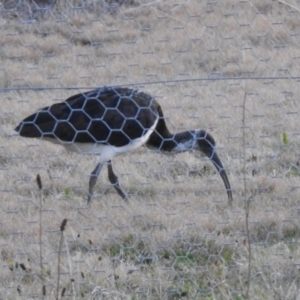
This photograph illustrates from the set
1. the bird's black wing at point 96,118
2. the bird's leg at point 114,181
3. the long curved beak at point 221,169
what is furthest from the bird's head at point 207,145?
the bird's leg at point 114,181

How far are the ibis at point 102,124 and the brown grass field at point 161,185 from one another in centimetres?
11

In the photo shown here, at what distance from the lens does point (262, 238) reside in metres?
3.80

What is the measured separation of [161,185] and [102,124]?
0.40 metres

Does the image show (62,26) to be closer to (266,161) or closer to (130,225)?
(266,161)

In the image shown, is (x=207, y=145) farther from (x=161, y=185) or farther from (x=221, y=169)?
(x=161, y=185)

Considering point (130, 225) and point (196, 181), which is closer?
point (130, 225)

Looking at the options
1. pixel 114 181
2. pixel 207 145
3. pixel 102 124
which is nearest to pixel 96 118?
pixel 102 124

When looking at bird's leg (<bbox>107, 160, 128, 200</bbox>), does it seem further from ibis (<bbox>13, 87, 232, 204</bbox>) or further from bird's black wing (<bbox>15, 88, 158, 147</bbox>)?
bird's black wing (<bbox>15, 88, 158, 147</bbox>)

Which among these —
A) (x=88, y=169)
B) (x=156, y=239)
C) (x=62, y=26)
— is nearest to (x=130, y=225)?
(x=156, y=239)

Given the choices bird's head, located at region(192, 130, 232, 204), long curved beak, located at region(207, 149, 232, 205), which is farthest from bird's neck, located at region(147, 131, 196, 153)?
long curved beak, located at region(207, 149, 232, 205)

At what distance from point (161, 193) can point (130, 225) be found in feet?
1.22

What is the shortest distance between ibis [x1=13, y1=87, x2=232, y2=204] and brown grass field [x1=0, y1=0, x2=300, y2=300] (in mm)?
108

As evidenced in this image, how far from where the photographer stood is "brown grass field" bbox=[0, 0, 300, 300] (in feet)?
11.1

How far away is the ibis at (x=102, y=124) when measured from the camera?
4324mm
